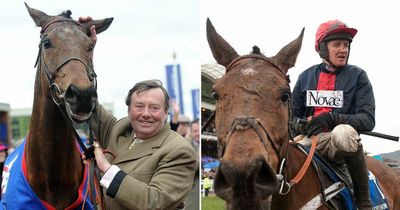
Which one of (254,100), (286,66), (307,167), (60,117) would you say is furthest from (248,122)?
(60,117)

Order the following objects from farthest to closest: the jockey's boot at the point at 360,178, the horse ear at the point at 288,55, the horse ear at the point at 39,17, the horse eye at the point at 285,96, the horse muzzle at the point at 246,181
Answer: the horse ear at the point at 39,17, the jockey's boot at the point at 360,178, the horse ear at the point at 288,55, the horse eye at the point at 285,96, the horse muzzle at the point at 246,181

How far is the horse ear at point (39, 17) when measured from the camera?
5.22m

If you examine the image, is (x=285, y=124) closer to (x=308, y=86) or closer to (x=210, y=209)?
(x=308, y=86)

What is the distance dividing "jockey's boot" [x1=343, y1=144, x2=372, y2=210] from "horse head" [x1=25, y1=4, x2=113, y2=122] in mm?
2424

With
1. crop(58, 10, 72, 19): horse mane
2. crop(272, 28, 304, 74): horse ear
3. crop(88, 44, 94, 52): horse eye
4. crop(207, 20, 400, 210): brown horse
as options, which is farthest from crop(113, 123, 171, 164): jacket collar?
crop(58, 10, 72, 19): horse mane

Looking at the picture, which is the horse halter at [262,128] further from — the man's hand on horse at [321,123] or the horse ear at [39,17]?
the horse ear at [39,17]

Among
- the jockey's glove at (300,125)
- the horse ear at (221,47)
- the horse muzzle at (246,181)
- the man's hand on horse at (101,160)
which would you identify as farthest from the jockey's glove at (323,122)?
the man's hand on horse at (101,160)

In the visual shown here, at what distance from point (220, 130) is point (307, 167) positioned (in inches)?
44.4

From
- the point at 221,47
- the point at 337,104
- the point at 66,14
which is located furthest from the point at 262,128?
the point at 66,14

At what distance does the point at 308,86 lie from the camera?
17.8ft

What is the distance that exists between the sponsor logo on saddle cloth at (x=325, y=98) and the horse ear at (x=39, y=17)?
2.61m

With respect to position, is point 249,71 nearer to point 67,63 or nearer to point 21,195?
point 67,63

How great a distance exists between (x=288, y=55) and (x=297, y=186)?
108cm

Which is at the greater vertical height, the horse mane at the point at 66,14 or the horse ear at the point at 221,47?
the horse mane at the point at 66,14
